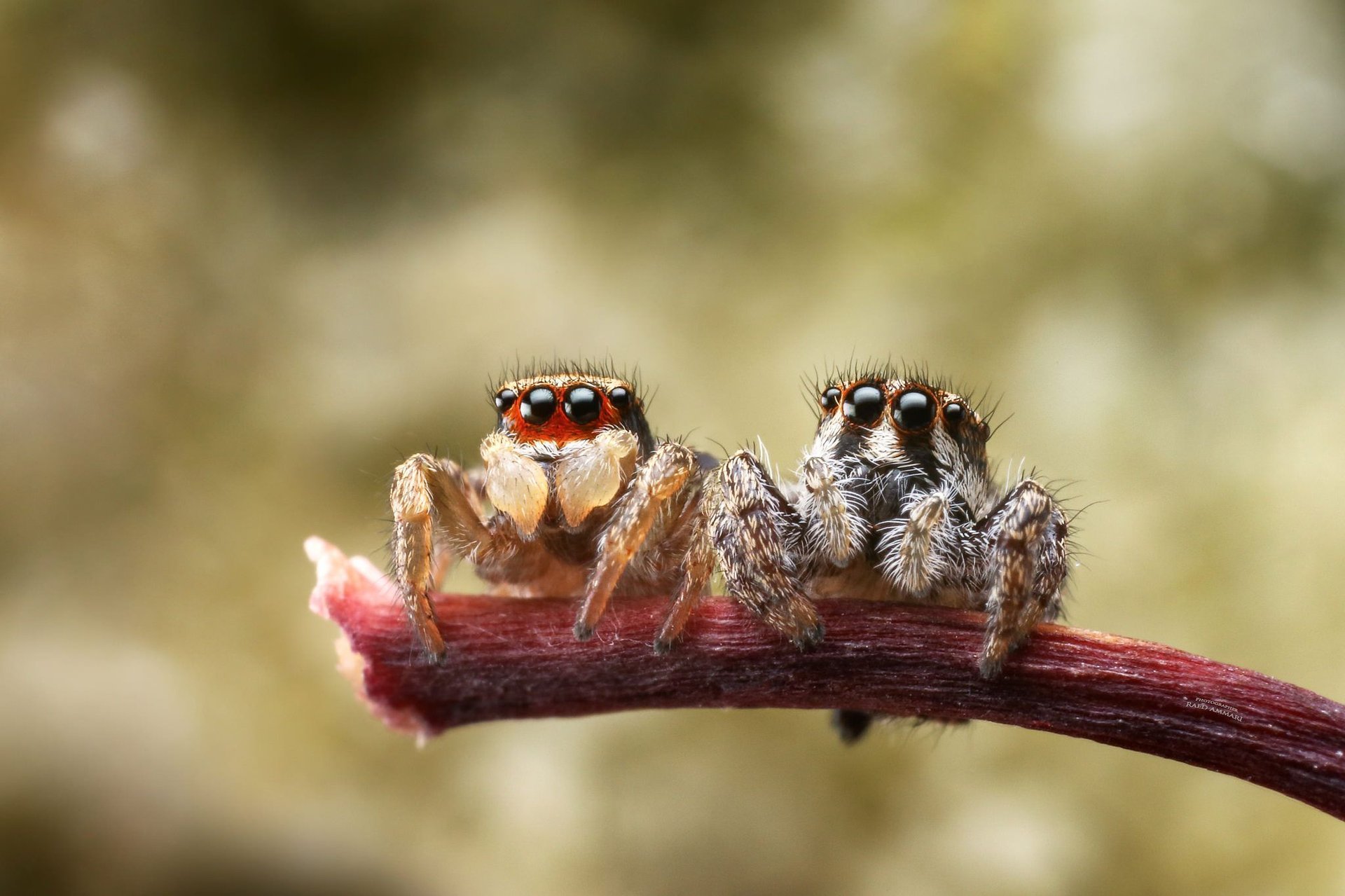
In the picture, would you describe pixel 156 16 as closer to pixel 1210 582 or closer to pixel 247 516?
pixel 247 516

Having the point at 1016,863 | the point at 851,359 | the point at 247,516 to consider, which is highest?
the point at 851,359

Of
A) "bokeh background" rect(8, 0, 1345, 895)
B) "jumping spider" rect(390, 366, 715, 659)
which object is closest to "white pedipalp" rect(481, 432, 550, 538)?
"jumping spider" rect(390, 366, 715, 659)

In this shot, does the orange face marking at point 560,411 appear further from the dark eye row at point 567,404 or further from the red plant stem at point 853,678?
the red plant stem at point 853,678

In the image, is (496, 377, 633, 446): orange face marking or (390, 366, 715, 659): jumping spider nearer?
(390, 366, 715, 659): jumping spider

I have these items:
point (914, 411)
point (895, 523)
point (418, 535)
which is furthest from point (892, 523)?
point (418, 535)

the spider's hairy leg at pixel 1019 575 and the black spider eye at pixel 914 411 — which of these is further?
the black spider eye at pixel 914 411

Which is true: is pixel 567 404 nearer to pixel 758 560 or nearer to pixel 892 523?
pixel 758 560

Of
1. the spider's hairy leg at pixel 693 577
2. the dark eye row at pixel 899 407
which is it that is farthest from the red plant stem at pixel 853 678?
the dark eye row at pixel 899 407

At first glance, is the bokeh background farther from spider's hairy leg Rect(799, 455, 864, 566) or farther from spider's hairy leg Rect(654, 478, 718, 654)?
spider's hairy leg Rect(654, 478, 718, 654)

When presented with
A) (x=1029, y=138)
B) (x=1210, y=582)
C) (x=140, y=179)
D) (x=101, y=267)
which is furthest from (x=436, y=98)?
(x=1210, y=582)
